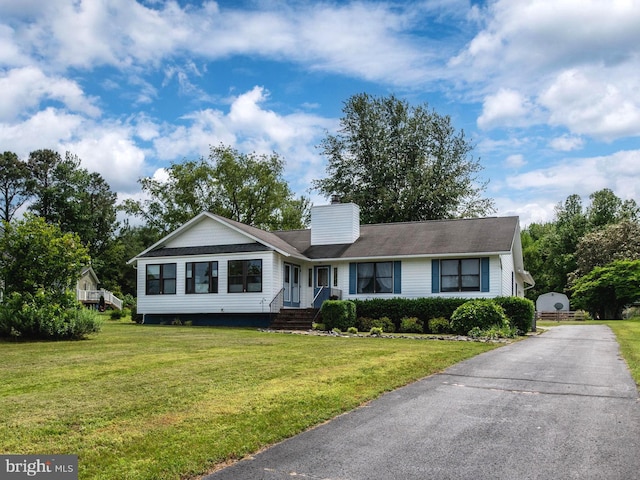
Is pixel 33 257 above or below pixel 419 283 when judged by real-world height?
above

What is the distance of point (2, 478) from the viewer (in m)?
4.65

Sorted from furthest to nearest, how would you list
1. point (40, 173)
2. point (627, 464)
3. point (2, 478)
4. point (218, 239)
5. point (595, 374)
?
point (40, 173)
point (218, 239)
point (595, 374)
point (627, 464)
point (2, 478)

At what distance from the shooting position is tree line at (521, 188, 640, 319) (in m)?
43.6

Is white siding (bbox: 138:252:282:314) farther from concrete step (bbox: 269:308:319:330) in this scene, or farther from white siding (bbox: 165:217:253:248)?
concrete step (bbox: 269:308:319:330)

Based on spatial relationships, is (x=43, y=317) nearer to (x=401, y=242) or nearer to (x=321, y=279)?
(x=321, y=279)

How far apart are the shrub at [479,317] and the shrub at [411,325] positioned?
210 centimetres

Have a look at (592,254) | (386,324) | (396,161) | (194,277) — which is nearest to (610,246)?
(592,254)

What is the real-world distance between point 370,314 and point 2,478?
65.3 feet

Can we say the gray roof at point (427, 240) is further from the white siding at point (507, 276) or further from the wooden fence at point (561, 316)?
the wooden fence at point (561, 316)

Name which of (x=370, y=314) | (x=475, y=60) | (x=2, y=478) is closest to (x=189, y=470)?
(x=2, y=478)

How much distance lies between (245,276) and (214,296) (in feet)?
6.08

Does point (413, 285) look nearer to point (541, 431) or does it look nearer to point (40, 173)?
point (541, 431)

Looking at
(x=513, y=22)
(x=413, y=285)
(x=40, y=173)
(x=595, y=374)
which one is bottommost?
(x=595, y=374)

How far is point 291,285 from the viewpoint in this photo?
26875 mm
